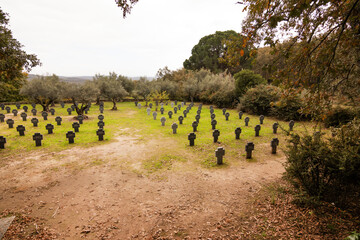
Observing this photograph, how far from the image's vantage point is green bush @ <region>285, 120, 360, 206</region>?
11.5ft

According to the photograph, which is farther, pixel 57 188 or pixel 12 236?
pixel 57 188

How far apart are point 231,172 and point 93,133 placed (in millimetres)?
9035

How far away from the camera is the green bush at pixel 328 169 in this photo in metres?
3.50

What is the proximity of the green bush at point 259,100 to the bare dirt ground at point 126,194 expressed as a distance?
986 cm

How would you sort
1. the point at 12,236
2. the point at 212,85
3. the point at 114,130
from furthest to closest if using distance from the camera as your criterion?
the point at 212,85 < the point at 114,130 < the point at 12,236

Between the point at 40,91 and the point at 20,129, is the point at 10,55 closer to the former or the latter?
the point at 20,129

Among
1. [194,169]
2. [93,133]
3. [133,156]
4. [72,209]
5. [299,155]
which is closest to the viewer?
[299,155]

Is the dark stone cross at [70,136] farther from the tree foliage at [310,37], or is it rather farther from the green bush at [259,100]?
the green bush at [259,100]

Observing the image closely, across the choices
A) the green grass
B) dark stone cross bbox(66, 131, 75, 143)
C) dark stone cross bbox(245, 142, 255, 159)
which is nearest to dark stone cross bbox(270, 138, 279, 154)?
the green grass

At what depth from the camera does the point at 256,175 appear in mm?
5855

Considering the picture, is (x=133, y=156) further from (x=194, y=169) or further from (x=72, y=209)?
(x=72, y=209)

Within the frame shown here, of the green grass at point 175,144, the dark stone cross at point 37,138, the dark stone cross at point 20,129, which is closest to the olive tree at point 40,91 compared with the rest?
the green grass at point 175,144

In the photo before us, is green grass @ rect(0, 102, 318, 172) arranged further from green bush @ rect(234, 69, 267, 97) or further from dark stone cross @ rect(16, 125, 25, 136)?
green bush @ rect(234, 69, 267, 97)

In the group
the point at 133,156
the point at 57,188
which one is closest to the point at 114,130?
the point at 133,156
